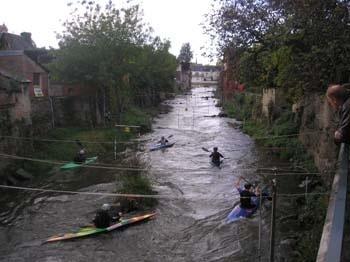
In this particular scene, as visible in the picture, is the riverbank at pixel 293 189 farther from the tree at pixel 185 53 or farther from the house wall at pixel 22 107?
the tree at pixel 185 53

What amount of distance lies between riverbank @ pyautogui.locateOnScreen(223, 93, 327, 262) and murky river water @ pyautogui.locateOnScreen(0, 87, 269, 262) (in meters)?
0.90

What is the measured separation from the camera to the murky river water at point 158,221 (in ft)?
44.8

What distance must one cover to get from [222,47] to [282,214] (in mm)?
10076

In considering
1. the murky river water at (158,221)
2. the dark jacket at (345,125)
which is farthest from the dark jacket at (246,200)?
the dark jacket at (345,125)

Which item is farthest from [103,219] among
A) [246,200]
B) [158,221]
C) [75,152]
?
[75,152]

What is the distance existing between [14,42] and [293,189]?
1350 inches

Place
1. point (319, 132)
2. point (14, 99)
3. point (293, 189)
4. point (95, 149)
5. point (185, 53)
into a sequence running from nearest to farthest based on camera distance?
point (293, 189) < point (319, 132) < point (14, 99) < point (95, 149) < point (185, 53)

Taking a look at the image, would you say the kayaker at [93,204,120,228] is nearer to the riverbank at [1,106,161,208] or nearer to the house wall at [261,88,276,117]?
the riverbank at [1,106,161,208]

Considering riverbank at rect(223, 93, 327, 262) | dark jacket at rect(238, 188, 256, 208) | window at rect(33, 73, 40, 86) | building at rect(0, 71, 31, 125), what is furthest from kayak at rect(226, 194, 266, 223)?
window at rect(33, 73, 40, 86)

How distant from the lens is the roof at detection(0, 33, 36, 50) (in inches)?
1535

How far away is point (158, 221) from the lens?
645 inches

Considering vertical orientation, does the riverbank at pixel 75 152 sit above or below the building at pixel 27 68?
below

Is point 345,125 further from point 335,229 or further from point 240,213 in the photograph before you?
point 240,213

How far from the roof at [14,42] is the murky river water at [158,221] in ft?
66.6
